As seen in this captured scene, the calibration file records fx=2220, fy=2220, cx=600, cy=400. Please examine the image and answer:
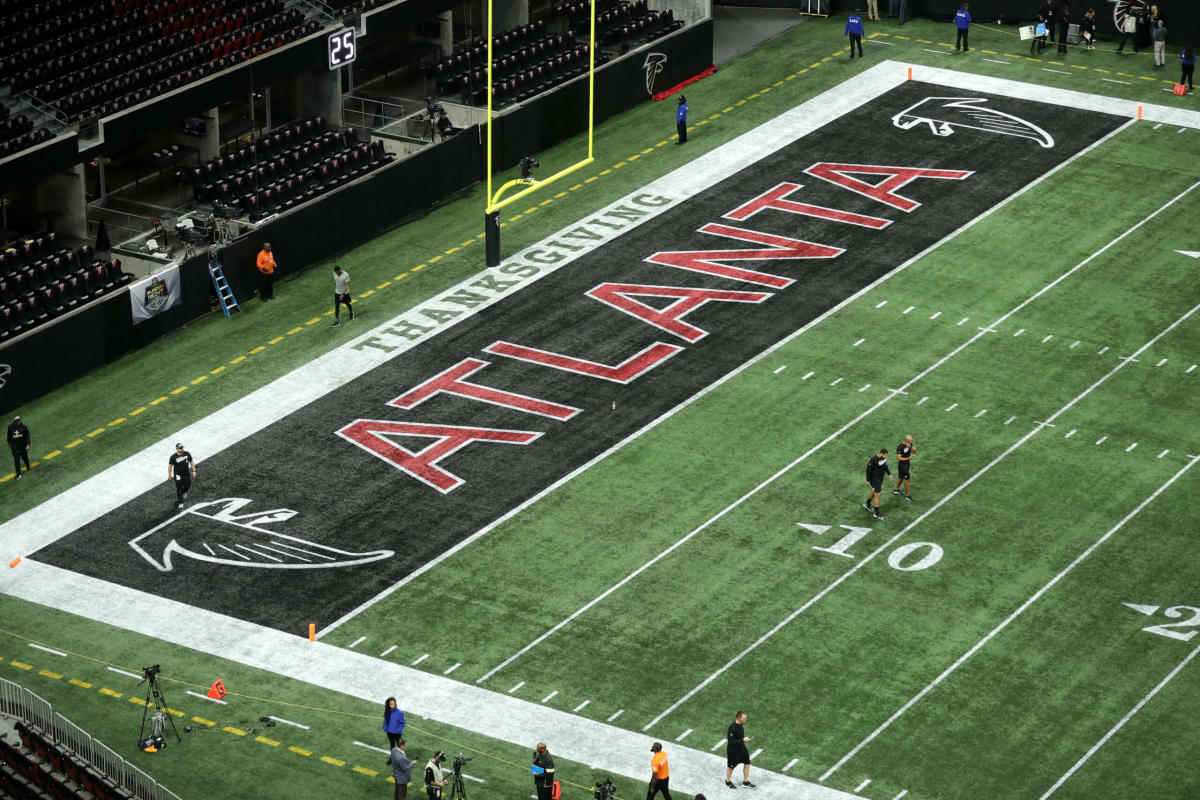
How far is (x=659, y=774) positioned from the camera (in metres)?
33.9

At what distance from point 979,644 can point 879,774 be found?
14.4 ft

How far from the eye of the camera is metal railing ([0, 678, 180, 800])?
108ft

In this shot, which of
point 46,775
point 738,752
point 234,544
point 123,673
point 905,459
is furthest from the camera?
point 905,459

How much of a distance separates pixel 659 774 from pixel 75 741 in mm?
8948

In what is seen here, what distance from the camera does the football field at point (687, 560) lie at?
36344 mm

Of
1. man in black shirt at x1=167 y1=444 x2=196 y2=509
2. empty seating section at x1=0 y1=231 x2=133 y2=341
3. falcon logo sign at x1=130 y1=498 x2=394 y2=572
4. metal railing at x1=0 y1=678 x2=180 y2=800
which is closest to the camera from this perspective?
metal railing at x1=0 y1=678 x2=180 y2=800

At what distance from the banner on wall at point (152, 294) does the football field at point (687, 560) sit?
12.7 ft

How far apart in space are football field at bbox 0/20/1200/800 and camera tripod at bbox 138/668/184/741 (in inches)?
18.9

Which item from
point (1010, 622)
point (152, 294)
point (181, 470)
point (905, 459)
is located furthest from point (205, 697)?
point (152, 294)

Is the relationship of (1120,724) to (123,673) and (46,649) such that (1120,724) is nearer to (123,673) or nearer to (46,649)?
(123,673)

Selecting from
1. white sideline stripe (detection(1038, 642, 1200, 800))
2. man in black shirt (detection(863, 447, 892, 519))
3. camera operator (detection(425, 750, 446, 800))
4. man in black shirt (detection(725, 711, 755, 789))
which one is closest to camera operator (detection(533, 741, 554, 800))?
camera operator (detection(425, 750, 446, 800))

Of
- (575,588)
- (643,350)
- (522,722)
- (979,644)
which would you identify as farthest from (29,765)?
(643,350)

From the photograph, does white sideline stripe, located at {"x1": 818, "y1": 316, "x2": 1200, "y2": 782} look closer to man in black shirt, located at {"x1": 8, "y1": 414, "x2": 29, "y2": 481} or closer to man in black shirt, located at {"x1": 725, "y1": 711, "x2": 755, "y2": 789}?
man in black shirt, located at {"x1": 725, "y1": 711, "x2": 755, "y2": 789}

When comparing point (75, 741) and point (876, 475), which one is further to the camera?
point (876, 475)
